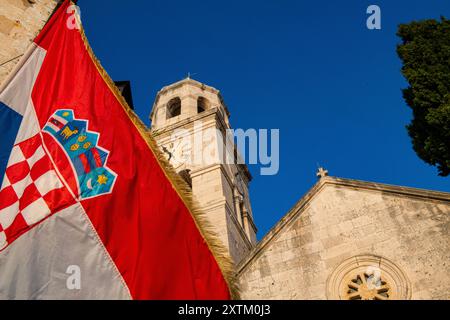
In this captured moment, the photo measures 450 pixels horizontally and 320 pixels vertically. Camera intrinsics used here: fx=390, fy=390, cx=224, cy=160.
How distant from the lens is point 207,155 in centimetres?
1944

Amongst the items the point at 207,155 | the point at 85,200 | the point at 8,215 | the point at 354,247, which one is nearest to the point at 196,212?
the point at 85,200

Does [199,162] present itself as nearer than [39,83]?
No

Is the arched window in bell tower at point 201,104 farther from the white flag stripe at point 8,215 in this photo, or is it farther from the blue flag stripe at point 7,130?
the white flag stripe at point 8,215

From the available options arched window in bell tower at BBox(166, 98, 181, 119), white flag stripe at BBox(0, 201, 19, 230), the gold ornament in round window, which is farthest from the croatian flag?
arched window in bell tower at BBox(166, 98, 181, 119)

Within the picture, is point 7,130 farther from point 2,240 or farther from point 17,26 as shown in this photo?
point 17,26

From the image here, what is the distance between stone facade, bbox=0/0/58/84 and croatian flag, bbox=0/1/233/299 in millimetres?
214

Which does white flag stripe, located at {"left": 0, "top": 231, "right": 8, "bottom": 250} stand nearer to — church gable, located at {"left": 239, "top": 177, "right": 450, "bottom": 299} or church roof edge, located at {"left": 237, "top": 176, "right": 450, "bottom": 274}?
church gable, located at {"left": 239, "top": 177, "right": 450, "bottom": 299}

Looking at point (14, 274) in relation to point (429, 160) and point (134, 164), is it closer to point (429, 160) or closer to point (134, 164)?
point (134, 164)

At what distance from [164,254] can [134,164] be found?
43.8 inches

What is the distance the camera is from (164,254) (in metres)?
3.95

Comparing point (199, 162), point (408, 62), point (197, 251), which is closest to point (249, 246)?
point (199, 162)

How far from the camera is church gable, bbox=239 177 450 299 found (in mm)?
8320

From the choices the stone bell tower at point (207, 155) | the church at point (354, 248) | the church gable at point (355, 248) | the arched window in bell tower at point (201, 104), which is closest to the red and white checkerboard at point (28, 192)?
the church at point (354, 248)

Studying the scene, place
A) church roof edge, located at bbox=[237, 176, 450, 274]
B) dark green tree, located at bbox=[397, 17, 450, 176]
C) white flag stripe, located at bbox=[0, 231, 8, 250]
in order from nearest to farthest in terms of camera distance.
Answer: white flag stripe, located at bbox=[0, 231, 8, 250] → church roof edge, located at bbox=[237, 176, 450, 274] → dark green tree, located at bbox=[397, 17, 450, 176]
